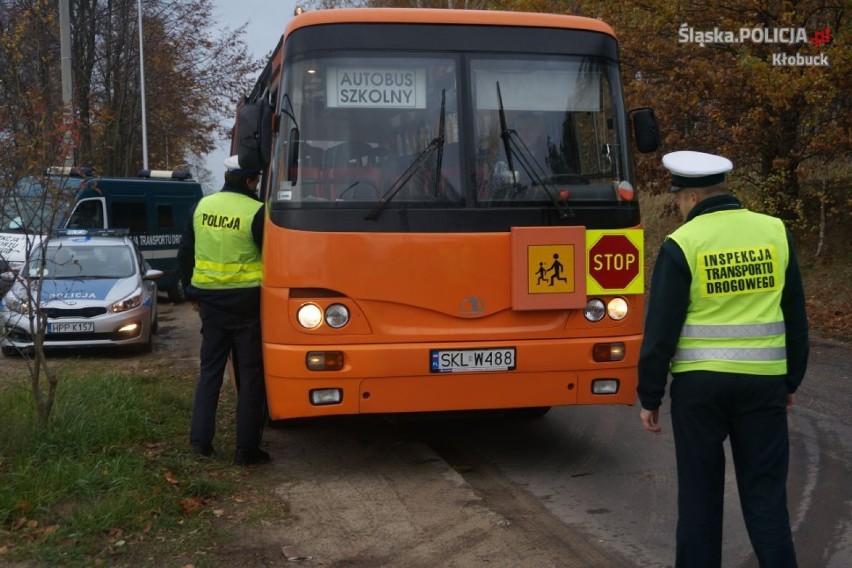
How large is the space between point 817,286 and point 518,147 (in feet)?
37.0

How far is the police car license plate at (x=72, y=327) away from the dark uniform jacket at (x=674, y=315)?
9768 mm

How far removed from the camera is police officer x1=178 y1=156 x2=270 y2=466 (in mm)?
6641

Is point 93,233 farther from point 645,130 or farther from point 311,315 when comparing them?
point 645,130

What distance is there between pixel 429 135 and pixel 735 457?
3096mm

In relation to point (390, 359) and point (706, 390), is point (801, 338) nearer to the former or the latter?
point (706, 390)

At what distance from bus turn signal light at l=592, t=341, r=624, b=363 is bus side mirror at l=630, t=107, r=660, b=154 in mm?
1392

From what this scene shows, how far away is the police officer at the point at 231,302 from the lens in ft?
21.8

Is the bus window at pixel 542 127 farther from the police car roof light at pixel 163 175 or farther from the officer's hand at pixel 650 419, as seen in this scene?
the police car roof light at pixel 163 175

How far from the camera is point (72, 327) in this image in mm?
12391

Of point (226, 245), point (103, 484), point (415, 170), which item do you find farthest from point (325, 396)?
point (415, 170)

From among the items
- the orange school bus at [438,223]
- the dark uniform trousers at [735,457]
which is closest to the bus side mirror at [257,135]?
the orange school bus at [438,223]

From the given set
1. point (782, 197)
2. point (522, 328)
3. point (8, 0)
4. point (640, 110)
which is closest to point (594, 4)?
point (782, 197)

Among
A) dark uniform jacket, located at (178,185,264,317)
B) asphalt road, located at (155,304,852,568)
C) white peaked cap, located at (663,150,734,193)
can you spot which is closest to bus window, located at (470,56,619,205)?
dark uniform jacket, located at (178,185,264,317)

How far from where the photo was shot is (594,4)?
57.7ft
